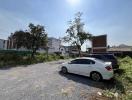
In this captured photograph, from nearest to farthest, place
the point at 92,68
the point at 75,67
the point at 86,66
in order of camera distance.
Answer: the point at 92,68
the point at 86,66
the point at 75,67

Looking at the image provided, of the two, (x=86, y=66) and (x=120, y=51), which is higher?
(x=120, y=51)

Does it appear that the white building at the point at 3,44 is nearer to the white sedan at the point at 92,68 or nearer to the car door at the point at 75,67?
the white sedan at the point at 92,68

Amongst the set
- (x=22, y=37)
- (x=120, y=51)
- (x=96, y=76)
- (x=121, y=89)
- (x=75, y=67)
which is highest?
(x=22, y=37)

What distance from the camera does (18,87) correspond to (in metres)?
9.37

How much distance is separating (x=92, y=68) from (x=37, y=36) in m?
18.9

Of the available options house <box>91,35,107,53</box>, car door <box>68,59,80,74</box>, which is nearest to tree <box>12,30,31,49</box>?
car door <box>68,59,80,74</box>

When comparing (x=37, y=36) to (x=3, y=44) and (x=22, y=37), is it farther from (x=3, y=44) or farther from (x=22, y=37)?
(x=3, y=44)

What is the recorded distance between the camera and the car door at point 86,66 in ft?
39.2

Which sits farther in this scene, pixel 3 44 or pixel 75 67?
pixel 3 44

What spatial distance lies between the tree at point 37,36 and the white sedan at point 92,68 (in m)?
16.1

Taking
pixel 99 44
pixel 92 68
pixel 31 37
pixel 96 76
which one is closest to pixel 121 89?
pixel 96 76

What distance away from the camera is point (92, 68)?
11820mm

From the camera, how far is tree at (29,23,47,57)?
28438 millimetres

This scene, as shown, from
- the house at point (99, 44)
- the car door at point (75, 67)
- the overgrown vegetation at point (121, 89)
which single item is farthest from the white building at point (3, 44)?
the overgrown vegetation at point (121, 89)
